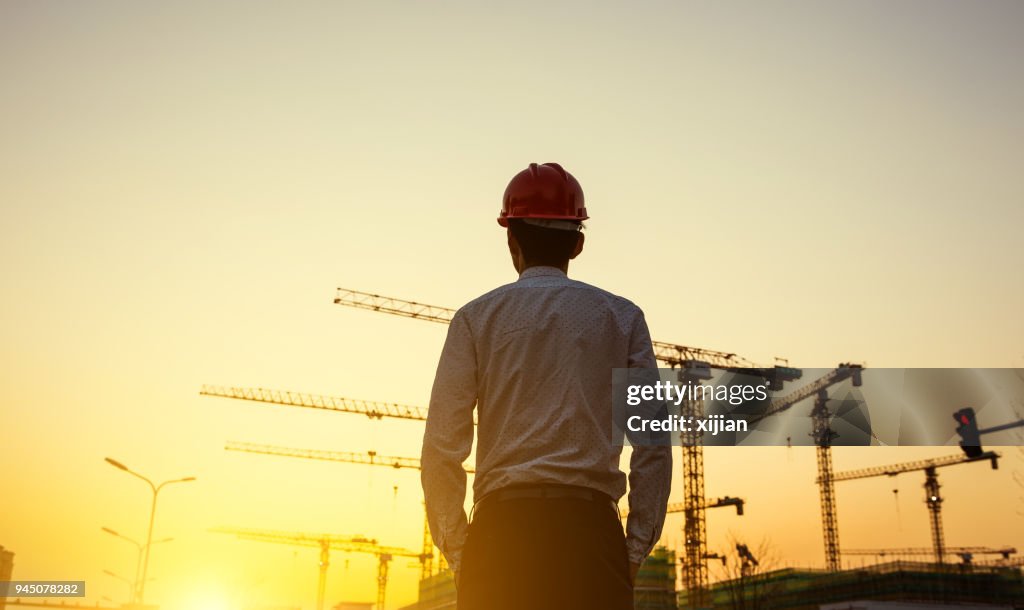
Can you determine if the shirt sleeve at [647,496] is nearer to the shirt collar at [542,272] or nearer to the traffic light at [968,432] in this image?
the shirt collar at [542,272]

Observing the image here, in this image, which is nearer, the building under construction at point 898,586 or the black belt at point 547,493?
the black belt at point 547,493

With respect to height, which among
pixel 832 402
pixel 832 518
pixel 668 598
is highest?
pixel 832 402

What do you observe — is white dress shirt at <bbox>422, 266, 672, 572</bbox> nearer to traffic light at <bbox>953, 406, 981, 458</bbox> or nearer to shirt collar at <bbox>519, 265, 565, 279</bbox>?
shirt collar at <bbox>519, 265, 565, 279</bbox>

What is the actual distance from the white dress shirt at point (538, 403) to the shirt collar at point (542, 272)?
48 mm

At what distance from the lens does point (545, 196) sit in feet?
10.9

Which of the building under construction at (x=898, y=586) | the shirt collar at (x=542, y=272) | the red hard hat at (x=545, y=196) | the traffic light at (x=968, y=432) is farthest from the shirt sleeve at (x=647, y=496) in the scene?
the building under construction at (x=898, y=586)

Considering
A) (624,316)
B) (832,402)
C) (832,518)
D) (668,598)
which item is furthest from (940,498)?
(624,316)

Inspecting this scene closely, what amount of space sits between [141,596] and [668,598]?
75945 millimetres

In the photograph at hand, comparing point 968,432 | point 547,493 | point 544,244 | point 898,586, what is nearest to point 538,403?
point 547,493

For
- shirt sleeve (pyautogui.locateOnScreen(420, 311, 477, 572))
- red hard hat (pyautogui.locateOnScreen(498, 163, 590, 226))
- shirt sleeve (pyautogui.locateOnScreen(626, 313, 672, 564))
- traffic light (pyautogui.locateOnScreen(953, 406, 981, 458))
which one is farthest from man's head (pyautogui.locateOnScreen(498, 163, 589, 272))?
traffic light (pyautogui.locateOnScreen(953, 406, 981, 458))

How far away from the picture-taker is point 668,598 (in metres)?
Result: 109

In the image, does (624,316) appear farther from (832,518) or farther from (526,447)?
(832,518)

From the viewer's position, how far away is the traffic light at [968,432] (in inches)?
715

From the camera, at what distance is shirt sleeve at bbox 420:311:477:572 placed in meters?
2.96
